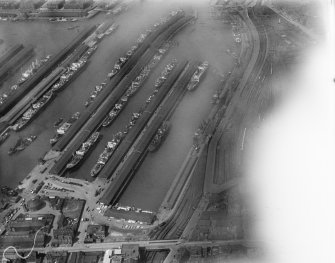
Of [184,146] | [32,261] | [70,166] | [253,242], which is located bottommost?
[32,261]

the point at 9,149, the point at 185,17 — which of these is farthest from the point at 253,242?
the point at 185,17

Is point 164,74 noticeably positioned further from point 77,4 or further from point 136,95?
point 77,4

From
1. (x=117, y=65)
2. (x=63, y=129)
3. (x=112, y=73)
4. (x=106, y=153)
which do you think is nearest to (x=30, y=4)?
(x=117, y=65)

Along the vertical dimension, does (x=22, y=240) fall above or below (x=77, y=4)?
below

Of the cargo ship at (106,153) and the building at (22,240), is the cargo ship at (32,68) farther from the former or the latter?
the building at (22,240)

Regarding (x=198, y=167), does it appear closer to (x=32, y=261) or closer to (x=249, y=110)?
(x=249, y=110)

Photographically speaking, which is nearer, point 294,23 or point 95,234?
point 95,234

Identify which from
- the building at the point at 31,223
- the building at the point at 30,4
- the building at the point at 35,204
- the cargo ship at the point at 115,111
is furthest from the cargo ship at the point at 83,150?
the building at the point at 30,4
